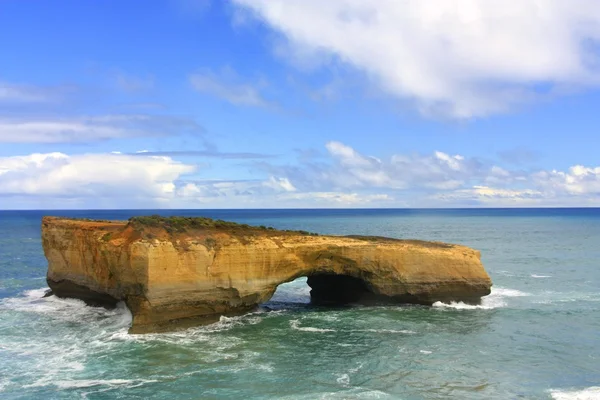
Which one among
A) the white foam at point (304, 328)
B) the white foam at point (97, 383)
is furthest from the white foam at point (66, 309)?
the white foam at point (304, 328)

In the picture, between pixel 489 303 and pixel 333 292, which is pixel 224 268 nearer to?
pixel 333 292

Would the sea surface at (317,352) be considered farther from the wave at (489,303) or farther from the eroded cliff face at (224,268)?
the eroded cliff face at (224,268)

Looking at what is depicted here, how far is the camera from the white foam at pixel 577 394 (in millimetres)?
19250

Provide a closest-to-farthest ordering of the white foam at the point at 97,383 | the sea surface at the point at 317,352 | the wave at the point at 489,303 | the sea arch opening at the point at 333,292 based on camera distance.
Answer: the sea surface at the point at 317,352
the white foam at the point at 97,383
the wave at the point at 489,303
the sea arch opening at the point at 333,292

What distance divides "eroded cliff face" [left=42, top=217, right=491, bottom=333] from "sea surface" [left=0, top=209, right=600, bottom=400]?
1.15 metres

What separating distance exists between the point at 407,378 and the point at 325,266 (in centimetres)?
1275

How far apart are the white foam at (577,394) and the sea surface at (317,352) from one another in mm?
73

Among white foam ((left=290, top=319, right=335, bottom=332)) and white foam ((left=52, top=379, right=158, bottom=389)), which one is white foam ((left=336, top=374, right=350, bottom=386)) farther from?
white foam ((left=52, top=379, right=158, bottom=389))

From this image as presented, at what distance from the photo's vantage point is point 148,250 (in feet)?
90.7

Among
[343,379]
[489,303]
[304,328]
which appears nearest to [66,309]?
[304,328]

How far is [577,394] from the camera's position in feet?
64.3

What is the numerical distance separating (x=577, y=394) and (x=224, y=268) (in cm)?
1805

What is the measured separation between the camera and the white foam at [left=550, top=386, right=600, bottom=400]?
19250 millimetres

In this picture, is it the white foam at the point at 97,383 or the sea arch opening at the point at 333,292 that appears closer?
the white foam at the point at 97,383
